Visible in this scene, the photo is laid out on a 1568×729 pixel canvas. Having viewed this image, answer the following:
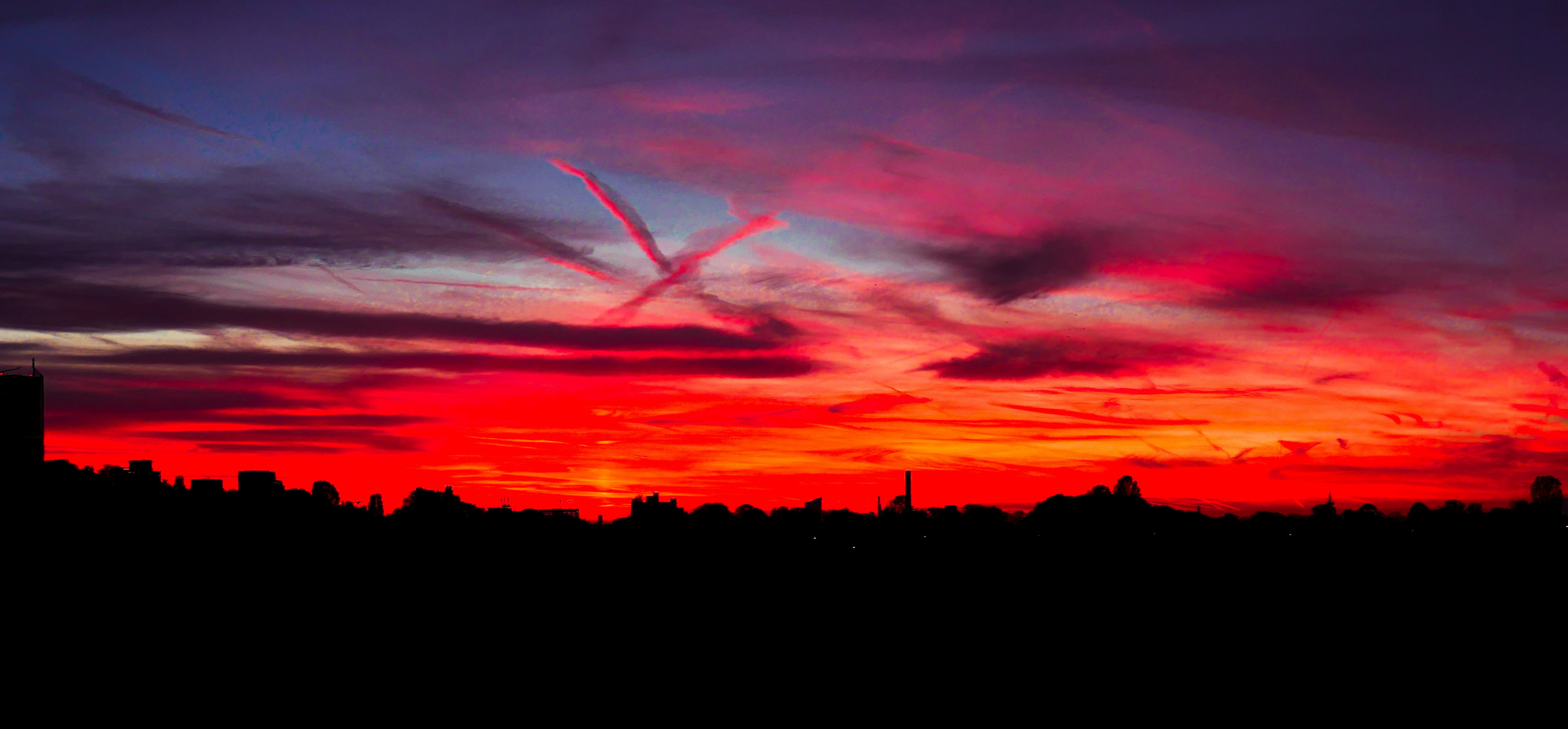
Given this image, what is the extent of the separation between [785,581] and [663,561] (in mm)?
29950

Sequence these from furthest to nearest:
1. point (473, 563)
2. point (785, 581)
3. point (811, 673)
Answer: point (473, 563) → point (785, 581) → point (811, 673)

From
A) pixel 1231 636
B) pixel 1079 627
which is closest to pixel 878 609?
pixel 1079 627

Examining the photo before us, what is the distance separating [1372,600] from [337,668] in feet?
348

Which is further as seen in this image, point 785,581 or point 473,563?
point 473,563

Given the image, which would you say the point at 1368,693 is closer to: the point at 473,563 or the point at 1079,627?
the point at 1079,627

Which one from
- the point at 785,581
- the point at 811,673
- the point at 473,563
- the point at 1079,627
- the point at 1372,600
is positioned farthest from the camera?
the point at 473,563

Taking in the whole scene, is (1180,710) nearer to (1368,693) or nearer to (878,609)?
(1368,693)

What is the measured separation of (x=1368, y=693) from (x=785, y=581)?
91472mm

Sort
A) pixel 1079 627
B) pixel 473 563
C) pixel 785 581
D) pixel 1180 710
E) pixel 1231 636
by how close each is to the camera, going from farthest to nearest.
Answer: pixel 473 563
pixel 785 581
pixel 1079 627
pixel 1231 636
pixel 1180 710

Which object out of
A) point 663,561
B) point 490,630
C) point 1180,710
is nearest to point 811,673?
point 1180,710

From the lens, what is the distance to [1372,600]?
143875 mm

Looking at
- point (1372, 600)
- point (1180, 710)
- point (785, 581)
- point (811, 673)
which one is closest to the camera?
point (1180, 710)

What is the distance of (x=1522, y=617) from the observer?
12662 centimetres

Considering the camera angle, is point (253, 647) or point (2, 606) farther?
point (2, 606)
